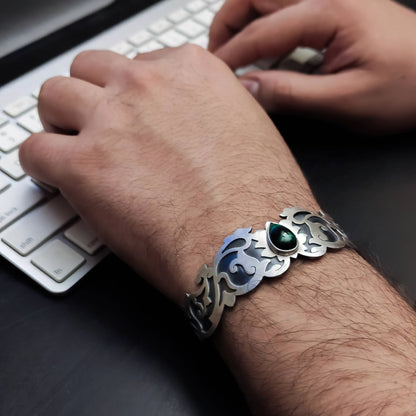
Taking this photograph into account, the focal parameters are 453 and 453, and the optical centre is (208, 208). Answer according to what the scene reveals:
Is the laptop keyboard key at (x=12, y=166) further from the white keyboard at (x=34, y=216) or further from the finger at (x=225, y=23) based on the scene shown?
the finger at (x=225, y=23)

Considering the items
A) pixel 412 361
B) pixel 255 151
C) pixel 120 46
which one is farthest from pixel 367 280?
pixel 120 46

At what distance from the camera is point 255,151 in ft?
1.65

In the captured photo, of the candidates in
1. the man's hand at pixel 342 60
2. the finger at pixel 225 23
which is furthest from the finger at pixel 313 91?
the finger at pixel 225 23

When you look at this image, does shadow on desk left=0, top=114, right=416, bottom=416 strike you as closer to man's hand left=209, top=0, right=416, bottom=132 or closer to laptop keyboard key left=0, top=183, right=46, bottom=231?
laptop keyboard key left=0, top=183, right=46, bottom=231

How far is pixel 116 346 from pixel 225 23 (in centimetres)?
52

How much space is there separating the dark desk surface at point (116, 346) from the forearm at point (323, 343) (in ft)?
0.15

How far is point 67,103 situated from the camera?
1.71 feet

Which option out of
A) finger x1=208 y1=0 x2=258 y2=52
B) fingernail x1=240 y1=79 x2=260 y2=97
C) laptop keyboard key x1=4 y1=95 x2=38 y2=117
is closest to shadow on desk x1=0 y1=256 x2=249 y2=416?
laptop keyboard key x1=4 y1=95 x2=38 y2=117

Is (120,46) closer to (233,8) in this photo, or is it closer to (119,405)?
(233,8)

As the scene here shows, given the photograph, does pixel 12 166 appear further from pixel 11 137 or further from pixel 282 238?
pixel 282 238

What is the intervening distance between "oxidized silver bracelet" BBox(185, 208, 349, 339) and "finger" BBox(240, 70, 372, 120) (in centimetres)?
25

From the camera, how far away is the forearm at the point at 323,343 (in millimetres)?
334

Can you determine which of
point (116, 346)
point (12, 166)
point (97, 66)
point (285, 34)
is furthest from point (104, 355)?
point (285, 34)

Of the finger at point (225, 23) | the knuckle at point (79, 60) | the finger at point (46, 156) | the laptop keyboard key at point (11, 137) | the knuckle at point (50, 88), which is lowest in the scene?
the finger at point (225, 23)
